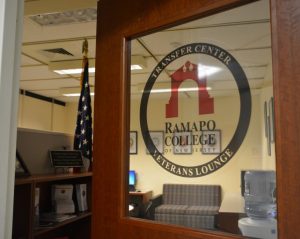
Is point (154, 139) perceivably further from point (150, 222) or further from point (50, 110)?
point (50, 110)

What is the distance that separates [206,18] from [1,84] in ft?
2.12

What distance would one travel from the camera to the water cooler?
0.83 metres

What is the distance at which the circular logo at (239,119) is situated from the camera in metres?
0.95

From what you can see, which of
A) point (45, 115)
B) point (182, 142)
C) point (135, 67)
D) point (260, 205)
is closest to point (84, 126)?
point (135, 67)

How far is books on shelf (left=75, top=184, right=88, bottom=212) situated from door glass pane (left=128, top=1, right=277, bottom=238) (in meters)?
1.39

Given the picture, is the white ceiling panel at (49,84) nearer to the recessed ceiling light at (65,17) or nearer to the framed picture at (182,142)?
the recessed ceiling light at (65,17)

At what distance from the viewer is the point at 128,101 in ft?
3.76

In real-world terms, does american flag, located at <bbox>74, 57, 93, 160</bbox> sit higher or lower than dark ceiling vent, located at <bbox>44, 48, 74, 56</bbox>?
lower

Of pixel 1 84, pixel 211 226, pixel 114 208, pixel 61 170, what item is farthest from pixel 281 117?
pixel 61 170

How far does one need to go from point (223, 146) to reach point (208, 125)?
0.10m

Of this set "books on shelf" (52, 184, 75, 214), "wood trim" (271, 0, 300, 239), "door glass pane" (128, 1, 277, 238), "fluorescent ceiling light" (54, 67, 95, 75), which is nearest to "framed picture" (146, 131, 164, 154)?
"door glass pane" (128, 1, 277, 238)

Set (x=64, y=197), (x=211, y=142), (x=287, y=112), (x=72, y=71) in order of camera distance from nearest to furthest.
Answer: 1. (x=287, y=112)
2. (x=211, y=142)
3. (x=64, y=197)
4. (x=72, y=71)

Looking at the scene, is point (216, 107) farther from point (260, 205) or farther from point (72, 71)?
point (72, 71)

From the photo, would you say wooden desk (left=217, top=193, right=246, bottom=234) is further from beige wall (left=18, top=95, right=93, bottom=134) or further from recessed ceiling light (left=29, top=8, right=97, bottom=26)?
beige wall (left=18, top=95, right=93, bottom=134)
